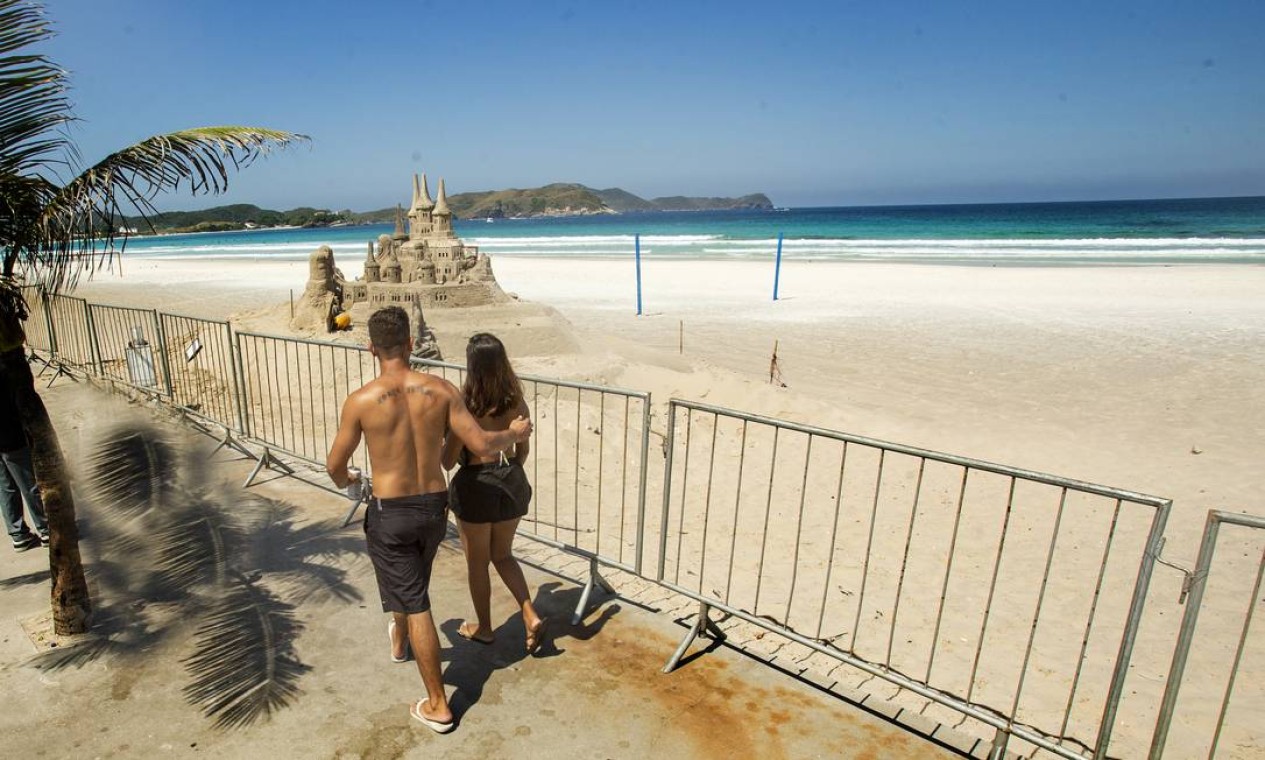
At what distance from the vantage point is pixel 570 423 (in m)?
11.3

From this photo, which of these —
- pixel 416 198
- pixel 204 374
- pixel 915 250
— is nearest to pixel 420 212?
pixel 416 198

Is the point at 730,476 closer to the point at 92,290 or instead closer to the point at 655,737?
the point at 655,737

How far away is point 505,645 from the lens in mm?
4125

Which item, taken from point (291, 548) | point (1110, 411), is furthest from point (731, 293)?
point (291, 548)

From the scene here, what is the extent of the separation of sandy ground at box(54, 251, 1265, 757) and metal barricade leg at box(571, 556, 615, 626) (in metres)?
2.25

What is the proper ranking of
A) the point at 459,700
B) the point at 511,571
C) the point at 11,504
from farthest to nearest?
1. the point at 11,504
2. the point at 511,571
3. the point at 459,700

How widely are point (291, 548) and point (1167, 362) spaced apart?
19.0 m

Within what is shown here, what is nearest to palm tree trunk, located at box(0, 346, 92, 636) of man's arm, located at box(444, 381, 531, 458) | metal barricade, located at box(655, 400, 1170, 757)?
man's arm, located at box(444, 381, 531, 458)

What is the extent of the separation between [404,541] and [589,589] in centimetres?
155

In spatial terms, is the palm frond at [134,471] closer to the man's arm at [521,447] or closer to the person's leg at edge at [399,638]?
the person's leg at edge at [399,638]

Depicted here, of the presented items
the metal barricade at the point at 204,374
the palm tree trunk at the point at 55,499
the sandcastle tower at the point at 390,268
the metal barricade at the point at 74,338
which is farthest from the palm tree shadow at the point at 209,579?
the sandcastle tower at the point at 390,268

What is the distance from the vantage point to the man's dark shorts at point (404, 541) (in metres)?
3.33

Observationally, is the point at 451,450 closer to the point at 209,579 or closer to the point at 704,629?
the point at 704,629

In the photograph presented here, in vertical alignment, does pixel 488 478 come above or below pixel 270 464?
above
